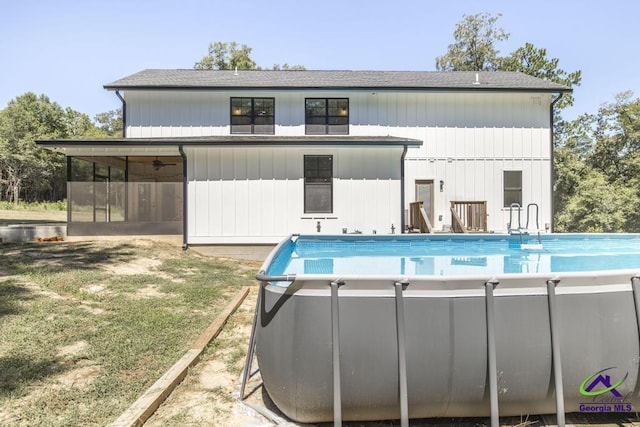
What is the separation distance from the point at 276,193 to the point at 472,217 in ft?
21.8

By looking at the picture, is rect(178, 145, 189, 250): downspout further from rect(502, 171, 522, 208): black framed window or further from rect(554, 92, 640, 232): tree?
rect(554, 92, 640, 232): tree

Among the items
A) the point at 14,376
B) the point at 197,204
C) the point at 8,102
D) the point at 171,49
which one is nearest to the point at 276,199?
the point at 197,204

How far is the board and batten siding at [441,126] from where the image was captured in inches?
500

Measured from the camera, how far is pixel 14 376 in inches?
126

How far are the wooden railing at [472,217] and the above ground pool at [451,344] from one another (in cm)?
911

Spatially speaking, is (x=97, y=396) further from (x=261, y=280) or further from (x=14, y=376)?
(x=261, y=280)

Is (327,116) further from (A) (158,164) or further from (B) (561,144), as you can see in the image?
(B) (561,144)

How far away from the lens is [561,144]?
25.6 metres

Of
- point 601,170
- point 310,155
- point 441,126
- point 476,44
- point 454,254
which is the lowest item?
point 454,254

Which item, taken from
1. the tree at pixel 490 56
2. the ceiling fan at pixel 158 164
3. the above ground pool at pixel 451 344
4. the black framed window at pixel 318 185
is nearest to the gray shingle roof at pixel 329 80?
the ceiling fan at pixel 158 164

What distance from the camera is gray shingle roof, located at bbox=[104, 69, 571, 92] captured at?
1259cm

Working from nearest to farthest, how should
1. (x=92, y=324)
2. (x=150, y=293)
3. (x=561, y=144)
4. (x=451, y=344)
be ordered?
1. (x=451, y=344)
2. (x=92, y=324)
3. (x=150, y=293)
4. (x=561, y=144)

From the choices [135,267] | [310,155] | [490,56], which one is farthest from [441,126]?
[490,56]

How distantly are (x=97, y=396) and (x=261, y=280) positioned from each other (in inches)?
74.2
